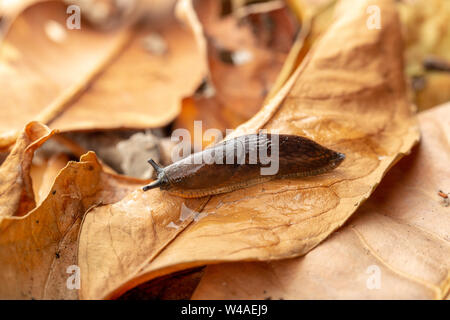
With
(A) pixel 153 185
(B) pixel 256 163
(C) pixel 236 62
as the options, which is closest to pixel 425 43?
(C) pixel 236 62

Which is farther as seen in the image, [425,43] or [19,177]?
[425,43]

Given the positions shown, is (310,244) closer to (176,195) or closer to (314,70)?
(176,195)

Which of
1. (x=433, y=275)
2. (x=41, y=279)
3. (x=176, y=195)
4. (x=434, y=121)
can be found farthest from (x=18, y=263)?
(x=434, y=121)

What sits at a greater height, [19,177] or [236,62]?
[236,62]

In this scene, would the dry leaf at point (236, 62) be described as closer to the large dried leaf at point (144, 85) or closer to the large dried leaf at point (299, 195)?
the large dried leaf at point (144, 85)

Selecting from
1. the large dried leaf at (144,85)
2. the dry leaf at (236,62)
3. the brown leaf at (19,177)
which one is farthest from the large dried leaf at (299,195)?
the large dried leaf at (144,85)

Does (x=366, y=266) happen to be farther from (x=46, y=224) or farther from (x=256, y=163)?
(x=46, y=224)
